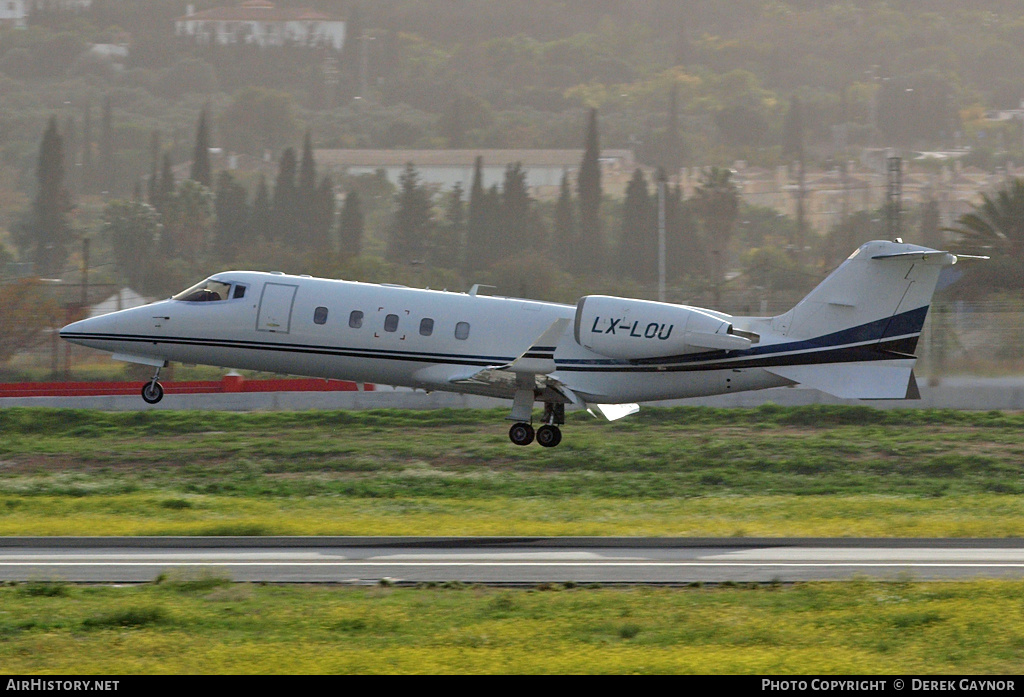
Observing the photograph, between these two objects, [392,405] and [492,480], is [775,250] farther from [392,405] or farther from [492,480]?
[492,480]

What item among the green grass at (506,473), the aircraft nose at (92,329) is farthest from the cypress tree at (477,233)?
the aircraft nose at (92,329)

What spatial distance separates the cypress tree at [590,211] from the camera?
438 ft

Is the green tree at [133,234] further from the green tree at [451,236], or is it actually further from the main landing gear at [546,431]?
the main landing gear at [546,431]

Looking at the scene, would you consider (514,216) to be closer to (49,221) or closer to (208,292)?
(49,221)

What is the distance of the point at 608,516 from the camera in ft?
81.1

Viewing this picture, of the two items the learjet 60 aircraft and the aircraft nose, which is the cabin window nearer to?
the learjet 60 aircraft

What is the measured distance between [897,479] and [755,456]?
12.5 ft

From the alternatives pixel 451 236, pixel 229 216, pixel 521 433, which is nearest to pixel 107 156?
pixel 229 216

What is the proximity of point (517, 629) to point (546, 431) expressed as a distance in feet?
48.7

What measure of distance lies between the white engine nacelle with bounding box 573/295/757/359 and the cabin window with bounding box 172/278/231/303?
7.80 m

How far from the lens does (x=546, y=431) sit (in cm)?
2886

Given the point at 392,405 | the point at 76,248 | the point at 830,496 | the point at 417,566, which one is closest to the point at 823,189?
the point at 76,248

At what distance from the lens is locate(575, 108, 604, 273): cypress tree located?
133625 millimetres

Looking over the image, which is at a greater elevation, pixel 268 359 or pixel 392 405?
pixel 268 359
